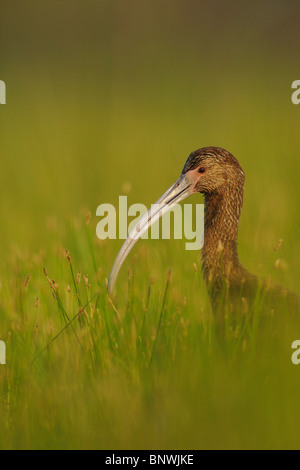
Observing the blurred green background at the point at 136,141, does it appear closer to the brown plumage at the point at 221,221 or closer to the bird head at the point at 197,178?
the brown plumage at the point at 221,221

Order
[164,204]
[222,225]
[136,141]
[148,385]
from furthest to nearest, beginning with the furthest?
[136,141], [222,225], [164,204], [148,385]

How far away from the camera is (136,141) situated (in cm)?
893

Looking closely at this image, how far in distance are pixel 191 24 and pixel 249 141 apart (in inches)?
300

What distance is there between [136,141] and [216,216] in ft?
17.8

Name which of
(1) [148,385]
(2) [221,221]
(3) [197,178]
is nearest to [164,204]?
(3) [197,178]

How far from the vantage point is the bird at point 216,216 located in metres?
3.34

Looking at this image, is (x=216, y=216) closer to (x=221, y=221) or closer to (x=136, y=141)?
(x=221, y=221)

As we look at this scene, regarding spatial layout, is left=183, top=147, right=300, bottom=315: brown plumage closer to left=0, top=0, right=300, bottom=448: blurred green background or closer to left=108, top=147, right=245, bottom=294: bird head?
left=108, top=147, right=245, bottom=294: bird head

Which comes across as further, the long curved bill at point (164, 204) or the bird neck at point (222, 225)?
the bird neck at point (222, 225)

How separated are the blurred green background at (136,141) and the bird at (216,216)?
0.16m

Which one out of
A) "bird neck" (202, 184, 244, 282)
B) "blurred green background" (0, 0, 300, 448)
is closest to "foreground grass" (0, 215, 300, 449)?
"blurred green background" (0, 0, 300, 448)

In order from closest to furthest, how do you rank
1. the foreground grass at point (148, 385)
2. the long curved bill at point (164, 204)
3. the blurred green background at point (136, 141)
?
the foreground grass at point (148, 385)
the blurred green background at point (136, 141)
the long curved bill at point (164, 204)

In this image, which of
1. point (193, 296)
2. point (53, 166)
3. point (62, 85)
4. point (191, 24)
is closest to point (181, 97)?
point (53, 166)

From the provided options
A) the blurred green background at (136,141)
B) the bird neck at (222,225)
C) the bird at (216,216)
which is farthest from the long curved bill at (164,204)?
the blurred green background at (136,141)
